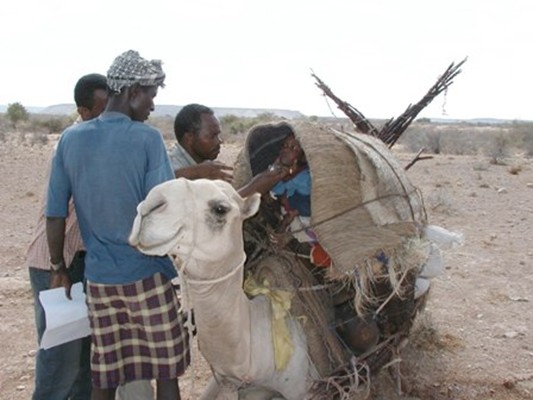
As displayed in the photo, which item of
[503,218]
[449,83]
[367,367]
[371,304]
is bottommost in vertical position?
[503,218]

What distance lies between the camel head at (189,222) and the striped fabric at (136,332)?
18.9 inches

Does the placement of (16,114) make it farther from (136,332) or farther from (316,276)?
(136,332)

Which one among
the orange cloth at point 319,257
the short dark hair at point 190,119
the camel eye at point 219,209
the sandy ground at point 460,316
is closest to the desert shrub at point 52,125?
the sandy ground at point 460,316

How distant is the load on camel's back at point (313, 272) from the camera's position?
2740mm

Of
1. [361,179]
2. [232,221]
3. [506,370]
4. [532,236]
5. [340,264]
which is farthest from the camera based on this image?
[532,236]

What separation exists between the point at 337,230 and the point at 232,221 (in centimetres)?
78

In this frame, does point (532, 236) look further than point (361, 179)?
Yes

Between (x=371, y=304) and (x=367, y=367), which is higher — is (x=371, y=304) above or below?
above

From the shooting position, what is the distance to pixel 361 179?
321 centimetres

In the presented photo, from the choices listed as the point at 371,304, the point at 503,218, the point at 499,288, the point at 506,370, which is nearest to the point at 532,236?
the point at 503,218

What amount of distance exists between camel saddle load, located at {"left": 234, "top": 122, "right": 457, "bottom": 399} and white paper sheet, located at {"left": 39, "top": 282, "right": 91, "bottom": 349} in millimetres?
848

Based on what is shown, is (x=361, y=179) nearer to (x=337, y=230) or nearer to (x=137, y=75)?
(x=337, y=230)

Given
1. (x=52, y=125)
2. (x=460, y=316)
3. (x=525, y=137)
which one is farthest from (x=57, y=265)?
(x=52, y=125)

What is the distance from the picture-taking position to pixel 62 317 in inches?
116
